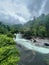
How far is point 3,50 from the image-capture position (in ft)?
48.8

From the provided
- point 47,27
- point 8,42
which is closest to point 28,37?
point 47,27

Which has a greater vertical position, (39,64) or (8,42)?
(8,42)

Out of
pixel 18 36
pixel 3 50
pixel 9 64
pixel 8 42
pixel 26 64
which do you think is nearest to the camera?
pixel 9 64

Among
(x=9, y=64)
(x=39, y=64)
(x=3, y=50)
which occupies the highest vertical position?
(x=3, y=50)

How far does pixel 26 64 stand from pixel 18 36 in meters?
39.3

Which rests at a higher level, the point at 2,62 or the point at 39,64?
the point at 2,62

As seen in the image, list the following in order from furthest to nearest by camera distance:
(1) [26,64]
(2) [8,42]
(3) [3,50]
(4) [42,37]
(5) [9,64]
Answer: (4) [42,37], (1) [26,64], (2) [8,42], (3) [3,50], (5) [9,64]

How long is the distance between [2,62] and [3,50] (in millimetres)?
1182

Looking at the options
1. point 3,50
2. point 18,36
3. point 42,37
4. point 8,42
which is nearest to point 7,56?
point 3,50

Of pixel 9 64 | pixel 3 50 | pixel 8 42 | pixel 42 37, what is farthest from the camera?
pixel 42 37

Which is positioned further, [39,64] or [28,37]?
[28,37]

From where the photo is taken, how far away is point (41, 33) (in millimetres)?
63656

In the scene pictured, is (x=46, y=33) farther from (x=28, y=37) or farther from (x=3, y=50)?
(x=3, y=50)

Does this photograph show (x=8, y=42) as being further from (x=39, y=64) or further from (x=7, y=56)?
(x=39, y=64)
